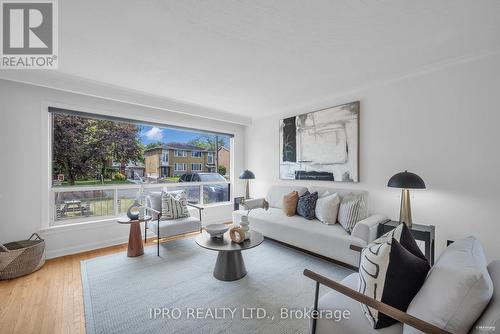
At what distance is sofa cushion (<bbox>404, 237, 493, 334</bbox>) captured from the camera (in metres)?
0.93

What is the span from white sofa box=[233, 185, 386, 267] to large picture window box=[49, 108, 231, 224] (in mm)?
1695

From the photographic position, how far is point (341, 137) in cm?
348

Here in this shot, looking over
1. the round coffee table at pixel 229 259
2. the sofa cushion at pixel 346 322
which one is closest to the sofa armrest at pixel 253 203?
the round coffee table at pixel 229 259

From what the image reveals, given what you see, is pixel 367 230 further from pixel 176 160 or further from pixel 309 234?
pixel 176 160

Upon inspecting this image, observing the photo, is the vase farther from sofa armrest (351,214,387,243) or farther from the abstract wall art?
sofa armrest (351,214,387,243)

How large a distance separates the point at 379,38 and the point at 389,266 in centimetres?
204

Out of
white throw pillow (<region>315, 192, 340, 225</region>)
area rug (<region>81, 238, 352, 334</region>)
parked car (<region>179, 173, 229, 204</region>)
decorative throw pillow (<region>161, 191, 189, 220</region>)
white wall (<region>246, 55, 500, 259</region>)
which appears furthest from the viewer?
parked car (<region>179, 173, 229, 204</region>)

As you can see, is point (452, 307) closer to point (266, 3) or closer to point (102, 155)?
point (266, 3)

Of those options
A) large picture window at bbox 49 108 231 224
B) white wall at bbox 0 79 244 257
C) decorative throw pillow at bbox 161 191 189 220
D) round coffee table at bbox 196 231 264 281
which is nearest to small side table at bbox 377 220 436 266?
round coffee table at bbox 196 231 264 281

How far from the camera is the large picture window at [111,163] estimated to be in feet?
10.7

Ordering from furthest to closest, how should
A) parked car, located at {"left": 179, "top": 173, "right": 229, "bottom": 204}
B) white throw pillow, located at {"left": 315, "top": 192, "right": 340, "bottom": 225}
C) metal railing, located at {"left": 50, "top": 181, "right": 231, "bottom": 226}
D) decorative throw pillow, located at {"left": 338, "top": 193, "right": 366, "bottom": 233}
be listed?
parked car, located at {"left": 179, "top": 173, "right": 229, "bottom": 204} < metal railing, located at {"left": 50, "top": 181, "right": 231, "bottom": 226} < white throw pillow, located at {"left": 315, "top": 192, "right": 340, "bottom": 225} < decorative throw pillow, located at {"left": 338, "top": 193, "right": 366, "bottom": 233}

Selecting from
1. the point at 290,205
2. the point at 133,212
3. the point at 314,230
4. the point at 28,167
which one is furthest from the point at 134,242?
the point at 314,230

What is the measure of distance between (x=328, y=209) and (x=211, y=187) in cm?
273

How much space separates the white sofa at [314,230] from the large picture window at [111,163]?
170cm
